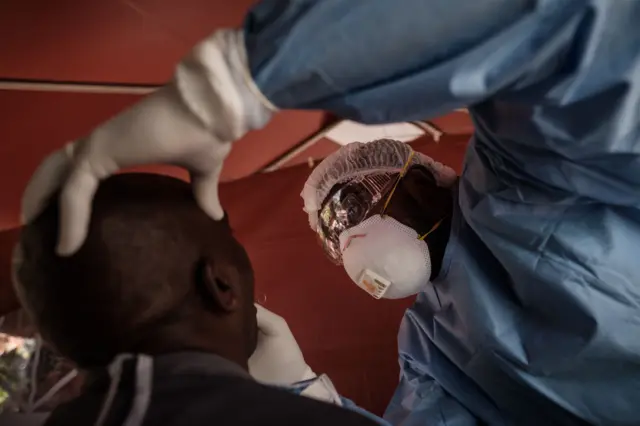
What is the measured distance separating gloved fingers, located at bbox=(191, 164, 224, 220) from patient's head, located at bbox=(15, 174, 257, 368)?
1 cm

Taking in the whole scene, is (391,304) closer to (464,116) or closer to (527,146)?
(464,116)

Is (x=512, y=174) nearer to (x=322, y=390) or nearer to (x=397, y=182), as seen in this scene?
(x=397, y=182)

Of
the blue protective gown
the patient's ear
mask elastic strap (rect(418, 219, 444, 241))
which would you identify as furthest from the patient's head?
mask elastic strap (rect(418, 219, 444, 241))

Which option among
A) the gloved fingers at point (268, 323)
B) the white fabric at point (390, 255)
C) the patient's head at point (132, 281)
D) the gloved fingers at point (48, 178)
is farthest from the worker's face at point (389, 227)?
the gloved fingers at point (48, 178)

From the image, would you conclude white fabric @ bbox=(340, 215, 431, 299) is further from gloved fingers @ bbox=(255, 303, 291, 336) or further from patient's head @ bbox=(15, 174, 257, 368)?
patient's head @ bbox=(15, 174, 257, 368)

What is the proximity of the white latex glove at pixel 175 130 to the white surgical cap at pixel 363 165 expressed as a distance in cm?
51

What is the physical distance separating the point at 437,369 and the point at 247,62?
0.69 metres

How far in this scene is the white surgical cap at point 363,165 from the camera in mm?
1078

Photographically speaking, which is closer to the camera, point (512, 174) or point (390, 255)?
point (512, 174)

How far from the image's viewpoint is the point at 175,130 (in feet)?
1.84

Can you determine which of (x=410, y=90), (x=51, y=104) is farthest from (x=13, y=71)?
(x=410, y=90)

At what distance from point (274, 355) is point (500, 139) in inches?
19.2

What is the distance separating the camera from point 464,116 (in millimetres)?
1528

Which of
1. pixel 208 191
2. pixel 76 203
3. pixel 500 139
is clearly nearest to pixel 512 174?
pixel 500 139
